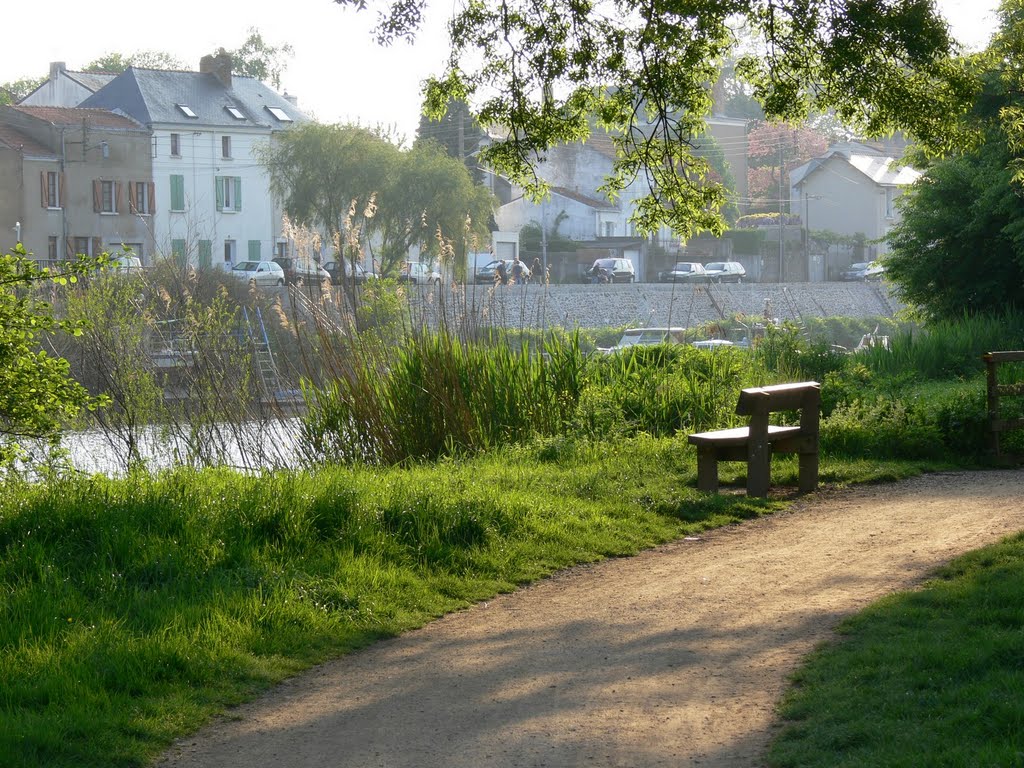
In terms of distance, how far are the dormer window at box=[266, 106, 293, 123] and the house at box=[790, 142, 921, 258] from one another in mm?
34576

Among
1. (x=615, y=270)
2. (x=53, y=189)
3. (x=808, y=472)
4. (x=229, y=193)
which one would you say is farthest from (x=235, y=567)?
(x=229, y=193)

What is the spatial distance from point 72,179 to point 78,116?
370 centimetres

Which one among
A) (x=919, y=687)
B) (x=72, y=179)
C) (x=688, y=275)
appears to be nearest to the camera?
(x=919, y=687)

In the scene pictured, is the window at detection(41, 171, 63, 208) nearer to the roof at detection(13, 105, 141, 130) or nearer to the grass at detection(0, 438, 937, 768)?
the roof at detection(13, 105, 141, 130)

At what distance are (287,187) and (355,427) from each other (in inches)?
1899

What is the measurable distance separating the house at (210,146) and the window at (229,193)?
0.17 feet

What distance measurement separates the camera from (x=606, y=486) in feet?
32.6

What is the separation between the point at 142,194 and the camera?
206 ft

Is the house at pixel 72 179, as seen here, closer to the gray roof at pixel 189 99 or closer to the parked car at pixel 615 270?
the gray roof at pixel 189 99

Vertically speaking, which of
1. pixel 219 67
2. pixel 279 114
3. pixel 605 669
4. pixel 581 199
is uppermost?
pixel 219 67

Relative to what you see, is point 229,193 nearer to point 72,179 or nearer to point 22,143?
point 72,179

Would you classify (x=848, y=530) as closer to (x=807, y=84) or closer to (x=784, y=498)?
(x=784, y=498)

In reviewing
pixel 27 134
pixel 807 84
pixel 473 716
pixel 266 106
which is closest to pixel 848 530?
pixel 473 716

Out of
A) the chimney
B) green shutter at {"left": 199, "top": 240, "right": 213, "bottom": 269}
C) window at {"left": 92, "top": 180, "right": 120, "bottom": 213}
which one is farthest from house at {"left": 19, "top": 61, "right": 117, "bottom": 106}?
green shutter at {"left": 199, "top": 240, "right": 213, "bottom": 269}
